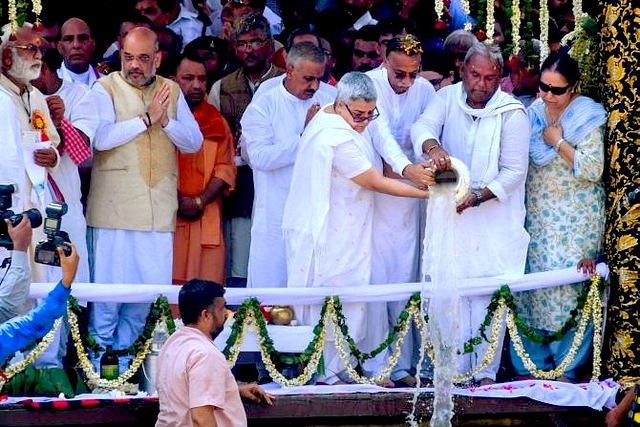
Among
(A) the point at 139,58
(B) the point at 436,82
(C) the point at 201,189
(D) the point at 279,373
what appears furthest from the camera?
(B) the point at 436,82

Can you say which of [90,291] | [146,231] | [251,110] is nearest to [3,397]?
[90,291]

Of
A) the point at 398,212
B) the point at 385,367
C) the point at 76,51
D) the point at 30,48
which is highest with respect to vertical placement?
the point at 76,51

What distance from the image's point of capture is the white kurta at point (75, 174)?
37.2 ft

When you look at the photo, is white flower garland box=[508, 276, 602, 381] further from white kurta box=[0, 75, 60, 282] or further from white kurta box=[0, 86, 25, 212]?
white kurta box=[0, 86, 25, 212]

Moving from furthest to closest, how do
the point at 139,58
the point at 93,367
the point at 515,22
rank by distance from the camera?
the point at 515,22, the point at 139,58, the point at 93,367

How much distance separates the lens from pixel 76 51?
1220 cm

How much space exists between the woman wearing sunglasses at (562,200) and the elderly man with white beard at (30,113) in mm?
3156

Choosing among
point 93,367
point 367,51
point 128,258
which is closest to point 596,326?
point 367,51

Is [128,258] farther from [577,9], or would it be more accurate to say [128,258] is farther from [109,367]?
[577,9]

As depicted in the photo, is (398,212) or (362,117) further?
(398,212)

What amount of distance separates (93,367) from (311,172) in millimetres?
1840

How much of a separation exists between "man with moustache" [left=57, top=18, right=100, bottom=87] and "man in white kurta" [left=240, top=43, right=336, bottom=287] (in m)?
1.27

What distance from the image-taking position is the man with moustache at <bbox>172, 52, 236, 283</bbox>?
12.0 meters

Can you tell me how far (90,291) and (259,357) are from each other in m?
1.23
